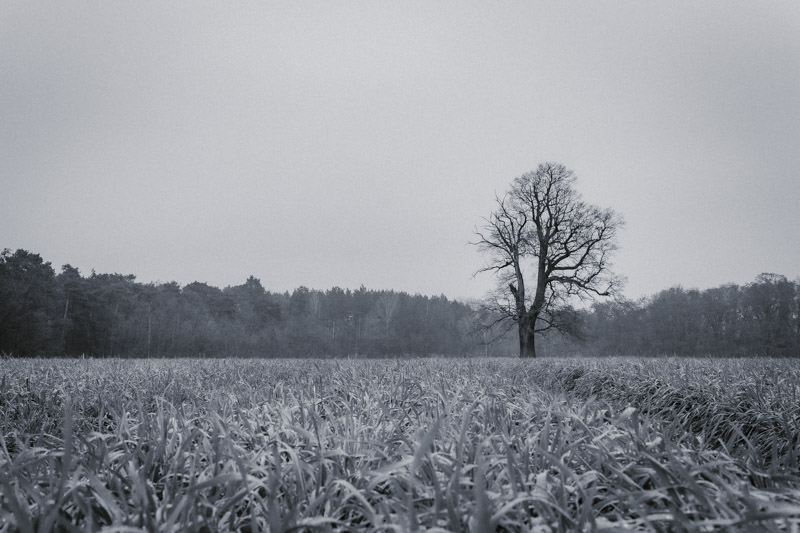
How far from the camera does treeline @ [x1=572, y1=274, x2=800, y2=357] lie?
36719 mm

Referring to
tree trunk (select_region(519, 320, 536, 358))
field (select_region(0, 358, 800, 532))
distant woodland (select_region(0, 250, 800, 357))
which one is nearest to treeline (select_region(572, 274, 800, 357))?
distant woodland (select_region(0, 250, 800, 357))

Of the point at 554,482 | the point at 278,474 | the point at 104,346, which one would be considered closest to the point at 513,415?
the point at 554,482

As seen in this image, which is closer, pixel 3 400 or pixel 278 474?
pixel 278 474

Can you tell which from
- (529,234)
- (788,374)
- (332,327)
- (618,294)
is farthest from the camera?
(332,327)

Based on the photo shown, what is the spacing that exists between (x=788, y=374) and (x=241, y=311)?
5261 cm

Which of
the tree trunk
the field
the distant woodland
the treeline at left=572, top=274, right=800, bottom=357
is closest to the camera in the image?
the field

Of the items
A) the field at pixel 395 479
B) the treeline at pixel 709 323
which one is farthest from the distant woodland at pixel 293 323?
the field at pixel 395 479

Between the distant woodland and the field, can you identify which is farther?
the distant woodland

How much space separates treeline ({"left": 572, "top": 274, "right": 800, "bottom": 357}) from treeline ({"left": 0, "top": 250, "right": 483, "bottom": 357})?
17401mm

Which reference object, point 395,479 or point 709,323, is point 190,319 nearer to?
point 395,479

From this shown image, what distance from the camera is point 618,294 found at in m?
19.9

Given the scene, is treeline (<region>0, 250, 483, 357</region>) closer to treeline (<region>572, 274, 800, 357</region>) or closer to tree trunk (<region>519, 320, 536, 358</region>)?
tree trunk (<region>519, 320, 536, 358</region>)

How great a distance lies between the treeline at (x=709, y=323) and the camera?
36.7 meters

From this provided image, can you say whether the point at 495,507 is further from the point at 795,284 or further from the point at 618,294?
the point at 795,284
